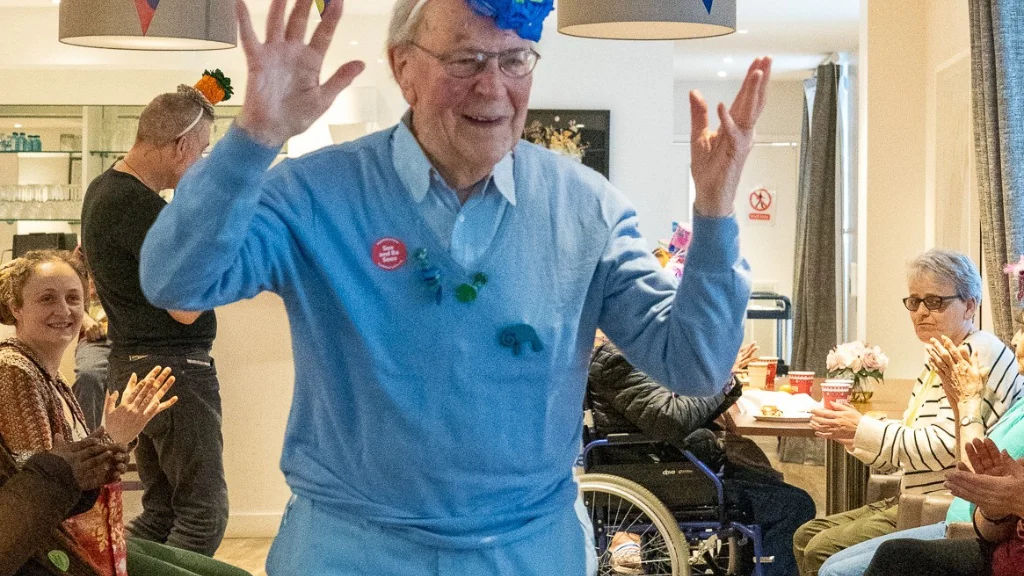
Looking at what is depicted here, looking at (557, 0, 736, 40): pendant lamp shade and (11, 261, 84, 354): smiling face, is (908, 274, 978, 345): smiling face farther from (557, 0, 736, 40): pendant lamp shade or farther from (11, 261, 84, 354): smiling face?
(11, 261, 84, 354): smiling face

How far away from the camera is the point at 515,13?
4.56 ft

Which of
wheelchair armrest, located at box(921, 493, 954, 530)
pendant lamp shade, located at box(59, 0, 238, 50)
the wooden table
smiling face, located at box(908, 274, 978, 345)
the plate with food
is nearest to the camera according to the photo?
wheelchair armrest, located at box(921, 493, 954, 530)

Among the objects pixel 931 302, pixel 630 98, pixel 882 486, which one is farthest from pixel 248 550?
pixel 630 98

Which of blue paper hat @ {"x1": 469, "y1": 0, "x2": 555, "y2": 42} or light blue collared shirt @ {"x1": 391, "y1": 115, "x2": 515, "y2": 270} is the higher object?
blue paper hat @ {"x1": 469, "y1": 0, "x2": 555, "y2": 42}

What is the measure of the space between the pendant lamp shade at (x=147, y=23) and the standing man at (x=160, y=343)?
30 centimetres

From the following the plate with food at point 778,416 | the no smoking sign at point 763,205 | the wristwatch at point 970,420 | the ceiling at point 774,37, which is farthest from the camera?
the no smoking sign at point 763,205

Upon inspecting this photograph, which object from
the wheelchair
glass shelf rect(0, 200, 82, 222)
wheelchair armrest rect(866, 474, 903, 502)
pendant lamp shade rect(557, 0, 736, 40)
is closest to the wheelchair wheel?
the wheelchair

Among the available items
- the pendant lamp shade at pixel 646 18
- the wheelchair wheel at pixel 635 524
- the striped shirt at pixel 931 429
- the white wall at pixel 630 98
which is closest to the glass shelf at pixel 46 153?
the white wall at pixel 630 98

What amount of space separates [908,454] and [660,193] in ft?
18.3

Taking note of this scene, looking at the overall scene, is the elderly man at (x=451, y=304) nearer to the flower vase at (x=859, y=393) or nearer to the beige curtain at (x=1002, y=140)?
the flower vase at (x=859, y=393)

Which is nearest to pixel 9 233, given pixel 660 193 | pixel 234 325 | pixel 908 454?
pixel 234 325

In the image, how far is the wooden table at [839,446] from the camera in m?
4.02

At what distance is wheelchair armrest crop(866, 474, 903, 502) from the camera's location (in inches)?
154

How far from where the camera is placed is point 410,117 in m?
1.51
